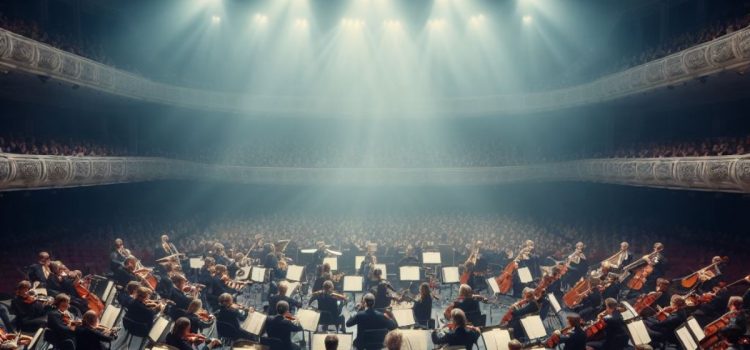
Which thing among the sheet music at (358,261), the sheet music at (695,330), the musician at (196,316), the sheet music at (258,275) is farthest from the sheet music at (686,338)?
the sheet music at (258,275)

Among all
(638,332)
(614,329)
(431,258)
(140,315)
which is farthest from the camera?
(431,258)

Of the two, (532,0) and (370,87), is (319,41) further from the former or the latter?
(532,0)

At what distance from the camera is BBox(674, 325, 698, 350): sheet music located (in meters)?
10.7

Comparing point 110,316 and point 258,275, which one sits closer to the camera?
point 110,316

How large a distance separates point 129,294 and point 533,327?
931cm

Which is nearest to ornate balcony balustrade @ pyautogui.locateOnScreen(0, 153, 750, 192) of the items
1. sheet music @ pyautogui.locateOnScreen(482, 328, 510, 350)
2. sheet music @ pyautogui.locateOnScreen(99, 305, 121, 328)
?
sheet music @ pyautogui.locateOnScreen(99, 305, 121, 328)

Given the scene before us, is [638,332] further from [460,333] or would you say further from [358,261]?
[358,261]

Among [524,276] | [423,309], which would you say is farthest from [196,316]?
[524,276]

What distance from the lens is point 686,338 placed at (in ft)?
35.3

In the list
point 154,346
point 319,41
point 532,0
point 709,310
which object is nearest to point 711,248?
point 709,310

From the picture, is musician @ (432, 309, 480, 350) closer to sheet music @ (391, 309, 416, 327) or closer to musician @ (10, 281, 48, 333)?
sheet music @ (391, 309, 416, 327)

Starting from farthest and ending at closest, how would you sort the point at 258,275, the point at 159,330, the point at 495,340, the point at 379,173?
the point at 379,173
the point at 258,275
the point at 159,330
the point at 495,340

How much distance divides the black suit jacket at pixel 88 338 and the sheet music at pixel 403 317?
5.80m

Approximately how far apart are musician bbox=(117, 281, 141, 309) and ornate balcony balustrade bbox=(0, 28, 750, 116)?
29.1 ft
